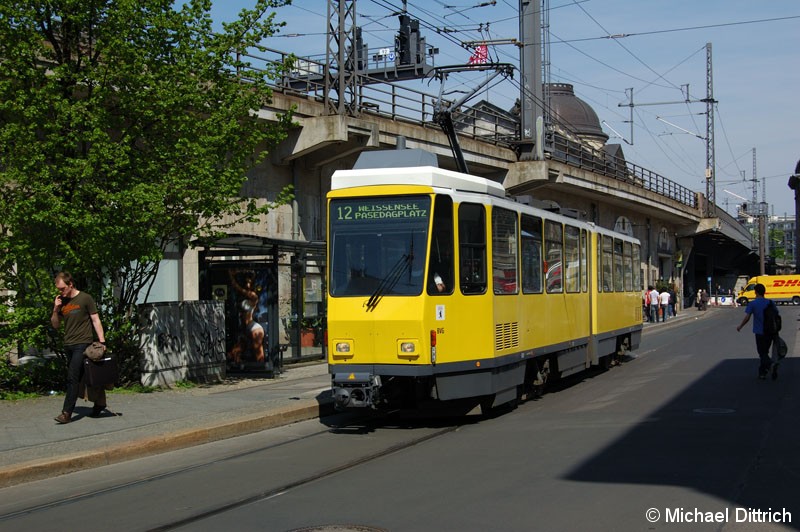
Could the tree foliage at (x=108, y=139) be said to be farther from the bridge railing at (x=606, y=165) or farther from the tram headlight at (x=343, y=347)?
the bridge railing at (x=606, y=165)

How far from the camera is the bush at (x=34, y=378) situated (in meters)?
13.9

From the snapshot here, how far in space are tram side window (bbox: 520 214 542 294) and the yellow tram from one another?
0.80ft

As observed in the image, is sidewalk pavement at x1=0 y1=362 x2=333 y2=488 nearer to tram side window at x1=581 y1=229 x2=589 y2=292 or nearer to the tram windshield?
the tram windshield

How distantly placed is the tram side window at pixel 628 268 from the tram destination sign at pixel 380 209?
1144cm

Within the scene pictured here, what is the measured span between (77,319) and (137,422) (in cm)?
158

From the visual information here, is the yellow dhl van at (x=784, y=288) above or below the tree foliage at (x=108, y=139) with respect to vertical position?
below

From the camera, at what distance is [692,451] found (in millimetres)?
9297

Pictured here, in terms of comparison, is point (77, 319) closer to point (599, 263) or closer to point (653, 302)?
point (599, 263)

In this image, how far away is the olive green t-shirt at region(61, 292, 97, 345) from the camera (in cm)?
1145

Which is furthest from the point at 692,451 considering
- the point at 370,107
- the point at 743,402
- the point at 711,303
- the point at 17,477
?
the point at 711,303

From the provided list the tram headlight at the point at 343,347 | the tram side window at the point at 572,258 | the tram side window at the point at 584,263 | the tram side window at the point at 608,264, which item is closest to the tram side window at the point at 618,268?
the tram side window at the point at 608,264

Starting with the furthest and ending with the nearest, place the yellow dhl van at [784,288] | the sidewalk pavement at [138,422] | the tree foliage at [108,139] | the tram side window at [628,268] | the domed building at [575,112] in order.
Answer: the domed building at [575,112]
the yellow dhl van at [784,288]
the tram side window at [628,268]
the tree foliage at [108,139]
the sidewalk pavement at [138,422]

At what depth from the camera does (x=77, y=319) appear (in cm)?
1149

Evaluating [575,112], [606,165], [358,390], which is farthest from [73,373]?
[575,112]
